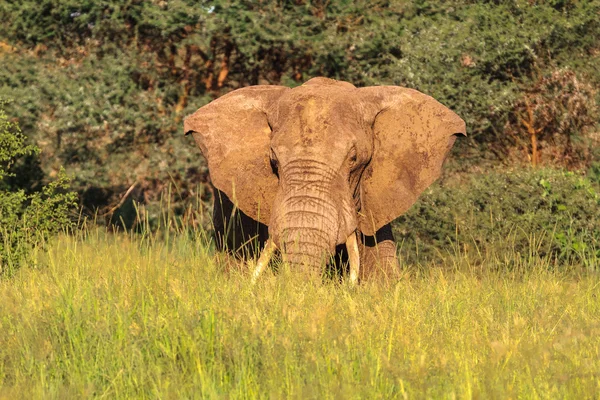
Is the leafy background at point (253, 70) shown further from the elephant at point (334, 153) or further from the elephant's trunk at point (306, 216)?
the elephant's trunk at point (306, 216)

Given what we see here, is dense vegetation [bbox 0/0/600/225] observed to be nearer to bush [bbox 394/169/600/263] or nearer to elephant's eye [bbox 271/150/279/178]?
bush [bbox 394/169/600/263]

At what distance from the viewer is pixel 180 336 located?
5.56 metres

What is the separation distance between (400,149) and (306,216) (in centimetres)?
167

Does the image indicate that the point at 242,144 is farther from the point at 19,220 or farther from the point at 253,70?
the point at 253,70

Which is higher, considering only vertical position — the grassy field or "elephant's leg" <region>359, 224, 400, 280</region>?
the grassy field

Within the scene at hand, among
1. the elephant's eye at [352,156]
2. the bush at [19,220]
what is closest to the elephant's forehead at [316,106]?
the elephant's eye at [352,156]

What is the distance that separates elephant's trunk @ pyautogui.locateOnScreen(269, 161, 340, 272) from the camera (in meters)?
7.92

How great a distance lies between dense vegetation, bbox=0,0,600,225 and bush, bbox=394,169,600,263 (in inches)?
104

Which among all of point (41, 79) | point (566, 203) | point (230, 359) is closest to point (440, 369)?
point (230, 359)

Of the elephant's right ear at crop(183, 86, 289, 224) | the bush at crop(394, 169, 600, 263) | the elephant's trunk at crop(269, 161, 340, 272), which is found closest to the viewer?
the elephant's trunk at crop(269, 161, 340, 272)

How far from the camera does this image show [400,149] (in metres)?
9.41

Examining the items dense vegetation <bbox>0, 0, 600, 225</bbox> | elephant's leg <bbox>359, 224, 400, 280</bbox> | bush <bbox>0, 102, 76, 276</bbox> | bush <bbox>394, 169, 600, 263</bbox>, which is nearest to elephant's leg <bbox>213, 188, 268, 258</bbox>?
elephant's leg <bbox>359, 224, 400, 280</bbox>

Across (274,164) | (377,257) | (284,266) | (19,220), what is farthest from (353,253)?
(19,220)

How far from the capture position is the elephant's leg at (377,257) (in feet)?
30.6
